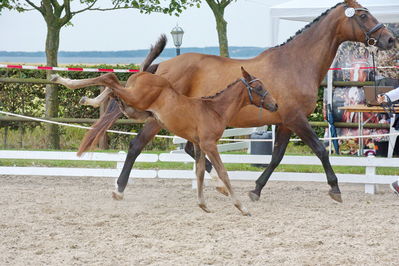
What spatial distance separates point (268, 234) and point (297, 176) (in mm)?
2918

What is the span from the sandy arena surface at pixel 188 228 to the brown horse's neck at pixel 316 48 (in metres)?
1.49

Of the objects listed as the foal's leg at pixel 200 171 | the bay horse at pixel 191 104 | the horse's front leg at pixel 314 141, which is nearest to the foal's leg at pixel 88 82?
the bay horse at pixel 191 104

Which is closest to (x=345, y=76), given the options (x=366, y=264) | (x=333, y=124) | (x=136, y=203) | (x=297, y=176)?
(x=333, y=124)

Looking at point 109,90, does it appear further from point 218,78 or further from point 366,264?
point 366,264

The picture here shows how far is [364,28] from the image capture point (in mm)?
7586

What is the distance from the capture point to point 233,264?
4824mm

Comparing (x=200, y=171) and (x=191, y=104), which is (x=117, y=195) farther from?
(x=191, y=104)

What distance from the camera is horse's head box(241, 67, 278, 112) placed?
658cm

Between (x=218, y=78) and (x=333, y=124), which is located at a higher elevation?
(x=218, y=78)

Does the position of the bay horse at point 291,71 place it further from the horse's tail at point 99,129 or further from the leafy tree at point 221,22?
the leafy tree at point 221,22

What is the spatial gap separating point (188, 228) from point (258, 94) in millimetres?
1455

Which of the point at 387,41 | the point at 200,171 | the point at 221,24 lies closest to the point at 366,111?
the point at 387,41

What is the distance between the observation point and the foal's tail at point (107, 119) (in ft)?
23.2

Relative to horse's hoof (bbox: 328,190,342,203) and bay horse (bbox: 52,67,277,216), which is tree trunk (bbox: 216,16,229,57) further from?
bay horse (bbox: 52,67,277,216)
